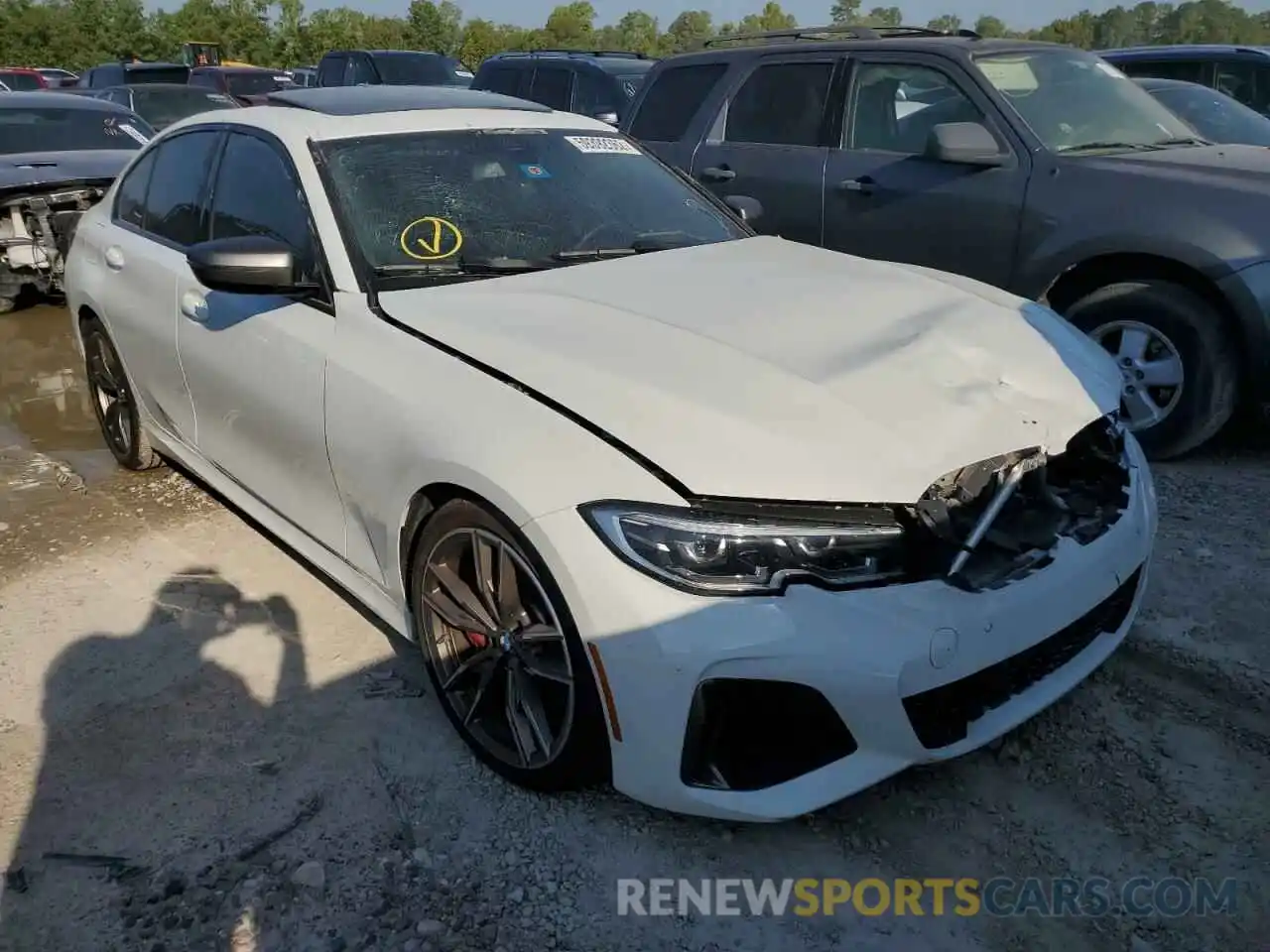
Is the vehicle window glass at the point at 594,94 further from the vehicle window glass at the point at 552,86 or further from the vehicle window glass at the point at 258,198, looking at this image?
the vehicle window glass at the point at 258,198

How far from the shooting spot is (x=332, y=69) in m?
16.4

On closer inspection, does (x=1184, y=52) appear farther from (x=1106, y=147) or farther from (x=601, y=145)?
(x=601, y=145)

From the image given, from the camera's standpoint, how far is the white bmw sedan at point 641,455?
230cm

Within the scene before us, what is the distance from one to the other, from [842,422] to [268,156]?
2.27 m

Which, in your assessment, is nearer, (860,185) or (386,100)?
(386,100)

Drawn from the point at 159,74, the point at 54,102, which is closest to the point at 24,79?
the point at 159,74

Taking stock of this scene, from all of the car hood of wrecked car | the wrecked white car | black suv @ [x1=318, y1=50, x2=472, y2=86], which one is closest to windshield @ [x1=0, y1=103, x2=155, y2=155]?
the wrecked white car

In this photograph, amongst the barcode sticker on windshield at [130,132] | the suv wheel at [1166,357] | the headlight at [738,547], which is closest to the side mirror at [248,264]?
the headlight at [738,547]

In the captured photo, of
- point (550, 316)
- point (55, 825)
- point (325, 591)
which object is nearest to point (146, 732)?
point (55, 825)

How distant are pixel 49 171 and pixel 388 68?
864 cm

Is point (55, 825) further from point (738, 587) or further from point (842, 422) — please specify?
point (842, 422)

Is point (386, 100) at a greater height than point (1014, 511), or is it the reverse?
point (386, 100)

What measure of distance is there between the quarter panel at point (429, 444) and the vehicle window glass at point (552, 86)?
8.25 m

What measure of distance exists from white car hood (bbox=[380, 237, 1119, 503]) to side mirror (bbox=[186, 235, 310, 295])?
33 centimetres
